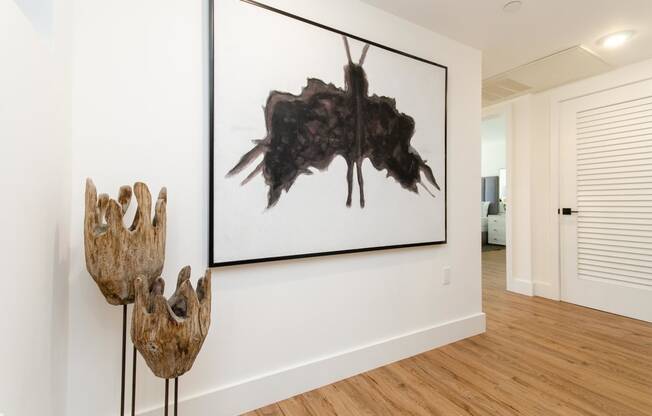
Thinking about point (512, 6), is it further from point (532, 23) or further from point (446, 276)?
point (446, 276)

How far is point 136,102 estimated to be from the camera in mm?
1298

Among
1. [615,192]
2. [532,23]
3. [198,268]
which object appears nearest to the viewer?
[198,268]

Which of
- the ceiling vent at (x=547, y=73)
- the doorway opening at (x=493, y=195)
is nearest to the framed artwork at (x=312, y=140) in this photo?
the ceiling vent at (x=547, y=73)

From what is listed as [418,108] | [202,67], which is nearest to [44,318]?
[202,67]

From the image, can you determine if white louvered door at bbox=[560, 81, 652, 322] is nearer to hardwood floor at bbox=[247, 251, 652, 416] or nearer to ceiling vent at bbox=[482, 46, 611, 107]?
ceiling vent at bbox=[482, 46, 611, 107]

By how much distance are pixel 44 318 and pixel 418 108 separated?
7.10ft

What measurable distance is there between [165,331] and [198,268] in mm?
502

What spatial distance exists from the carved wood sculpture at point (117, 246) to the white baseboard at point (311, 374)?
0.70 metres

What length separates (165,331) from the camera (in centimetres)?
95

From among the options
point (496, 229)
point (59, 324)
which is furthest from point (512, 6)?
point (496, 229)

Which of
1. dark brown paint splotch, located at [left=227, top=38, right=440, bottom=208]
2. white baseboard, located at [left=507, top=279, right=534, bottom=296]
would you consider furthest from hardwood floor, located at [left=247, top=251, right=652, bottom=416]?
dark brown paint splotch, located at [left=227, top=38, right=440, bottom=208]

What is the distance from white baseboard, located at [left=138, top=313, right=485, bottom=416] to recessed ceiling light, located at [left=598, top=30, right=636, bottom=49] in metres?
2.40

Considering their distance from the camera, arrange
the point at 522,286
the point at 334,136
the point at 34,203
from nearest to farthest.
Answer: the point at 34,203 → the point at 334,136 → the point at 522,286

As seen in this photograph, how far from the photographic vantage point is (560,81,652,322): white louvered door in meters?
2.68
